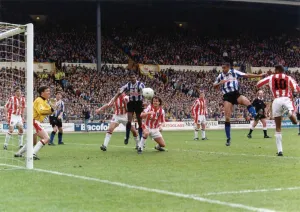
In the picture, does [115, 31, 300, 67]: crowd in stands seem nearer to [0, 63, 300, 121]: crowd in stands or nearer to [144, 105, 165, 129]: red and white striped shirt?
[0, 63, 300, 121]: crowd in stands

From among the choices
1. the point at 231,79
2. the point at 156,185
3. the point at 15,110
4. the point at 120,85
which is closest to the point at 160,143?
the point at 231,79

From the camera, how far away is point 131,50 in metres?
50.7

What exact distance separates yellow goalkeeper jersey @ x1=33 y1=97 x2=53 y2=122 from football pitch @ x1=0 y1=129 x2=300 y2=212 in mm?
1170

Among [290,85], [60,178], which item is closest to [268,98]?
[290,85]

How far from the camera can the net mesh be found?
472 inches

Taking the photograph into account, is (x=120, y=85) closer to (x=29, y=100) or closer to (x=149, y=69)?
(x=149, y=69)

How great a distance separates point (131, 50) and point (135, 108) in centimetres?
3406

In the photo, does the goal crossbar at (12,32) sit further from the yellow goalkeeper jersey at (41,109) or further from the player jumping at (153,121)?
the player jumping at (153,121)

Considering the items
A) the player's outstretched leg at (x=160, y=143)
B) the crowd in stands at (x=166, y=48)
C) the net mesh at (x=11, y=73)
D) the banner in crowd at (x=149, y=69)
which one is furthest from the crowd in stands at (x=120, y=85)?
the player's outstretched leg at (x=160, y=143)

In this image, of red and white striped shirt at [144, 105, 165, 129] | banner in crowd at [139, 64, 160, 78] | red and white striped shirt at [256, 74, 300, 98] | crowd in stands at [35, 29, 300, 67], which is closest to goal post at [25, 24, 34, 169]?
red and white striped shirt at [144, 105, 165, 129]

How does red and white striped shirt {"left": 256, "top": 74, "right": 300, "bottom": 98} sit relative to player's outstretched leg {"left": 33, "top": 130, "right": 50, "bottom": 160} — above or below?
above

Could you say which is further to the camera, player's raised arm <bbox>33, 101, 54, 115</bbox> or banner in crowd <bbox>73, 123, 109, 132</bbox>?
banner in crowd <bbox>73, 123, 109, 132</bbox>

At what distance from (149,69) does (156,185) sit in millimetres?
39651

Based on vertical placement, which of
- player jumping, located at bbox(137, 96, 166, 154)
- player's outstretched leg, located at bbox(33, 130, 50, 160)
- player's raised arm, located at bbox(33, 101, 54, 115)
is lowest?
player's outstretched leg, located at bbox(33, 130, 50, 160)
